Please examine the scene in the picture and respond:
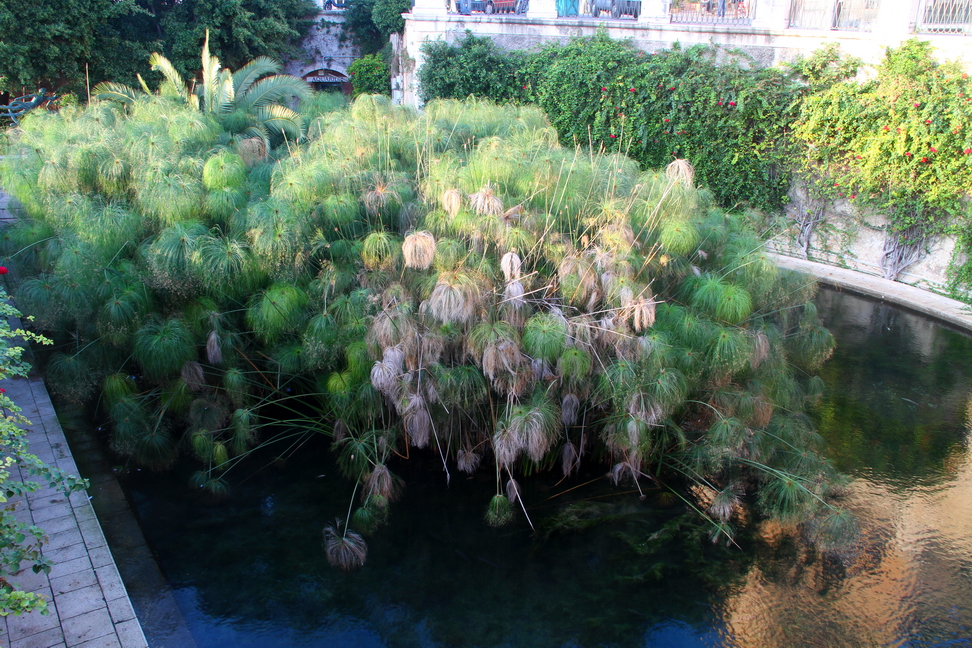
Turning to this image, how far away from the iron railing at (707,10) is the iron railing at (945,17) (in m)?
3.22

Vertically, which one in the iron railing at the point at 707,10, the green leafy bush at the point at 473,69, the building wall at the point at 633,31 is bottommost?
the green leafy bush at the point at 473,69

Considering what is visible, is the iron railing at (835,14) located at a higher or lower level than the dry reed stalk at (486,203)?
higher

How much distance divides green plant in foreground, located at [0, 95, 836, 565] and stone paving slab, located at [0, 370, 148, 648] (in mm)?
970

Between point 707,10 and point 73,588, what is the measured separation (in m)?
14.6

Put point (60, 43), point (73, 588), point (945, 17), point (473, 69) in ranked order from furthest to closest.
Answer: point (60, 43) < point (473, 69) < point (945, 17) < point (73, 588)

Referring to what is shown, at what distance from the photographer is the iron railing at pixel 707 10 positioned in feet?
45.0

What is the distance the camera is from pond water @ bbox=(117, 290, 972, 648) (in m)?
4.23

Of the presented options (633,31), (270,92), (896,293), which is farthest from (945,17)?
(270,92)

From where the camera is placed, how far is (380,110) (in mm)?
7793

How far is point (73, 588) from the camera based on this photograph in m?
3.93

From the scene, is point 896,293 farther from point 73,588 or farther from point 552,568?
point 73,588

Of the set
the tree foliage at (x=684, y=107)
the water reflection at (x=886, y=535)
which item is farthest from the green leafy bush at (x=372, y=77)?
the water reflection at (x=886, y=535)

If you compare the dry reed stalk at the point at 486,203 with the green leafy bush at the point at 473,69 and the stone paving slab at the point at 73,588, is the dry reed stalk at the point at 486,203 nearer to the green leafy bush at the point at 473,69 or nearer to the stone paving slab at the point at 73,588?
the stone paving slab at the point at 73,588

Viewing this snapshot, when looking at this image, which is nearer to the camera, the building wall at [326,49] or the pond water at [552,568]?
the pond water at [552,568]
